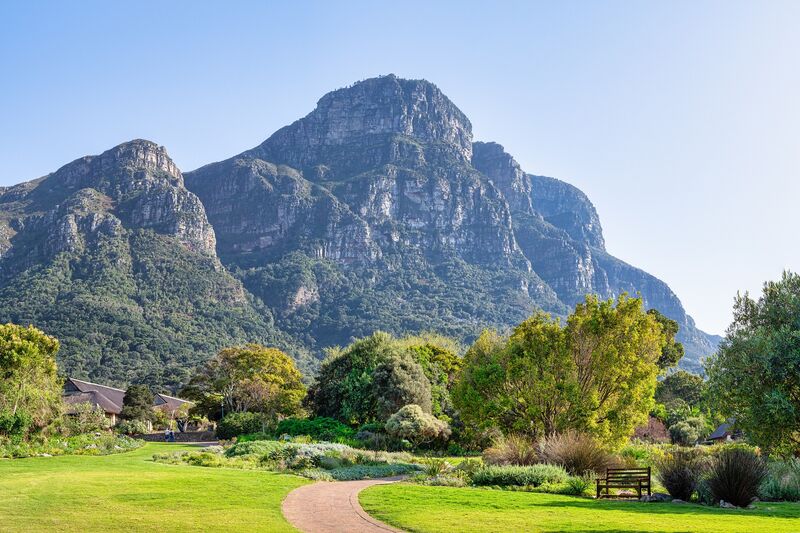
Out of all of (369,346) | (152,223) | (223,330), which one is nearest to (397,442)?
(369,346)

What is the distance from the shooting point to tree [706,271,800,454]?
680 inches

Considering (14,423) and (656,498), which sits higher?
(656,498)

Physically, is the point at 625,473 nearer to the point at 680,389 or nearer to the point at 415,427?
the point at 415,427

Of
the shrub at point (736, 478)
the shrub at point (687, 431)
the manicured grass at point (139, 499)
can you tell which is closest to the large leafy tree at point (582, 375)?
the shrub at point (736, 478)

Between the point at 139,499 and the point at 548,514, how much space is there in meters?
9.99

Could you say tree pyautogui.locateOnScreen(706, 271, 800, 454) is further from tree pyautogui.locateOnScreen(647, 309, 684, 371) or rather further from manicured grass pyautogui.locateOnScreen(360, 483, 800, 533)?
tree pyautogui.locateOnScreen(647, 309, 684, 371)

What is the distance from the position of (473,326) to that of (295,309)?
44581 mm

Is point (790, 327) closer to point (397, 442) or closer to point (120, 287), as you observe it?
point (397, 442)

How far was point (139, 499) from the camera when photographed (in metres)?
16.0

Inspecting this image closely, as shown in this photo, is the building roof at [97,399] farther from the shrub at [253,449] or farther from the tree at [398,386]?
the shrub at [253,449]

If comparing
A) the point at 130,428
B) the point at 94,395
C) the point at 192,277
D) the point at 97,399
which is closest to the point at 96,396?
the point at 94,395

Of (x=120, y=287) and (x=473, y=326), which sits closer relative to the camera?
(x=120, y=287)

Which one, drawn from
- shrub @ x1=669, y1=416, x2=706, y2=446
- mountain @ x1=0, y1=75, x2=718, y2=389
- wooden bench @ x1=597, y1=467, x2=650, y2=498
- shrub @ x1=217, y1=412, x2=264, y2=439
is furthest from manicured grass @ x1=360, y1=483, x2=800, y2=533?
mountain @ x1=0, y1=75, x2=718, y2=389

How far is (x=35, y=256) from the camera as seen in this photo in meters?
137
